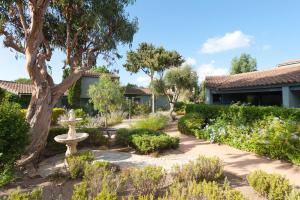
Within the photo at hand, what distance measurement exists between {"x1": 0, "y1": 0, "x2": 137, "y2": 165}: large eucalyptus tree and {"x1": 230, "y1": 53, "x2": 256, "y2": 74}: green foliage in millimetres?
36441

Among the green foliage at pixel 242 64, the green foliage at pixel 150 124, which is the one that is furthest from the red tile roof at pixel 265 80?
the green foliage at pixel 242 64

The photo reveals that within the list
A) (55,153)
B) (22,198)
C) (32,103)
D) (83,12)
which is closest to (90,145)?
(55,153)

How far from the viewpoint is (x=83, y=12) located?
12367 millimetres

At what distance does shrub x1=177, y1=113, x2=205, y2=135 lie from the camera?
14602 mm

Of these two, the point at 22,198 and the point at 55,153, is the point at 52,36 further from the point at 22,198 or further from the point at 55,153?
the point at 22,198

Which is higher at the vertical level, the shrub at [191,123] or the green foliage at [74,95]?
the green foliage at [74,95]

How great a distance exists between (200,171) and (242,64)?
43141 millimetres

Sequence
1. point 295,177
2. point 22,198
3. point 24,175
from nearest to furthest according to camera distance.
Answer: point 22,198 < point 295,177 < point 24,175

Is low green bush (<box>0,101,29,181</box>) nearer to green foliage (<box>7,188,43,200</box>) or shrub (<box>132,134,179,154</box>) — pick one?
green foliage (<box>7,188,43,200</box>)

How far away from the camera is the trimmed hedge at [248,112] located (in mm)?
10200

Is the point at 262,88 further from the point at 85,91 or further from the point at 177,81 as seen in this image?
the point at 85,91

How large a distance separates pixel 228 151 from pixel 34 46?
8.71m

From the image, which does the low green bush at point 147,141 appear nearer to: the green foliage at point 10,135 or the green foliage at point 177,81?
the green foliage at point 10,135

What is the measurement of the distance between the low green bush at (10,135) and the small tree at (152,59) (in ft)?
79.8
